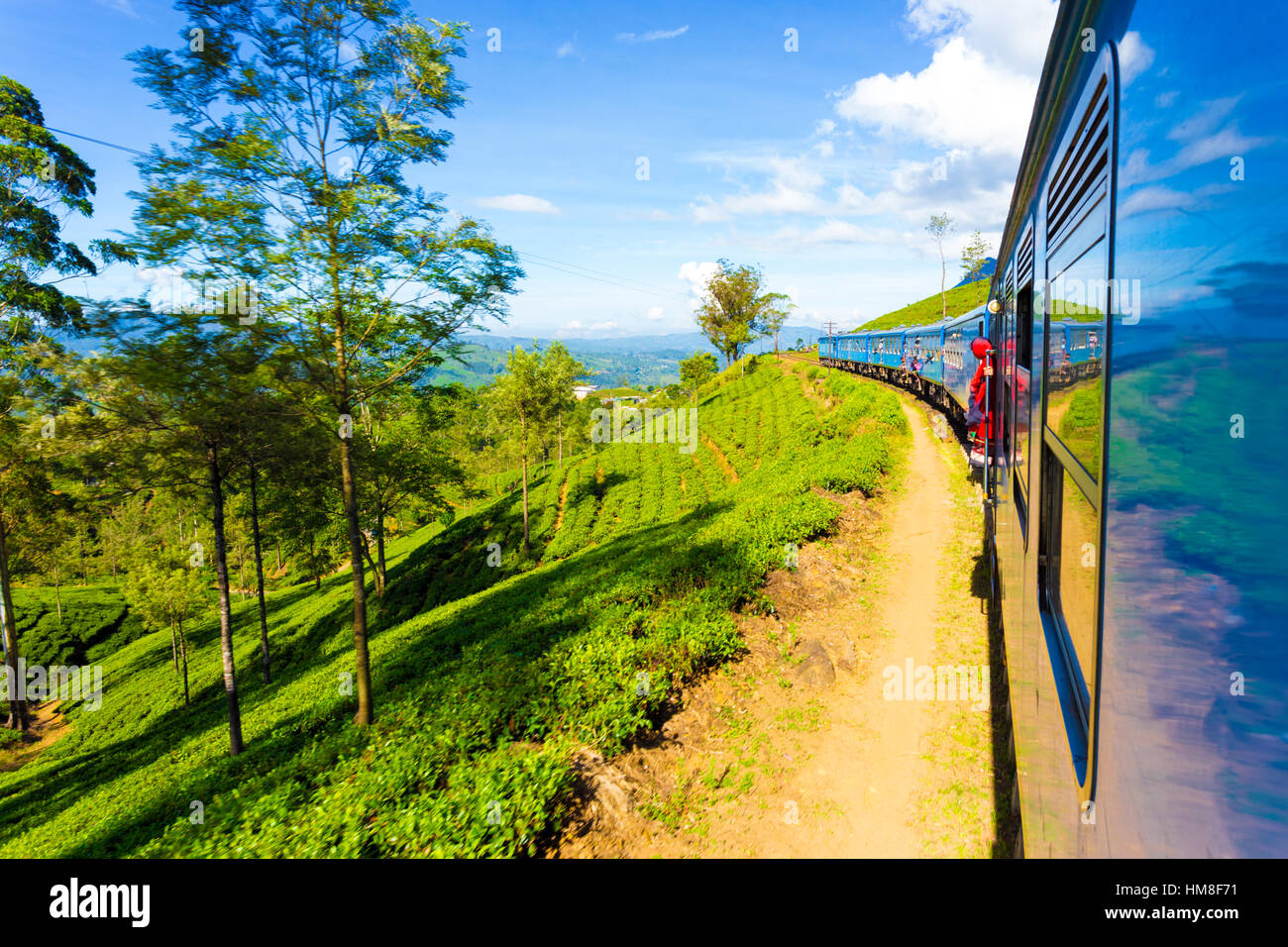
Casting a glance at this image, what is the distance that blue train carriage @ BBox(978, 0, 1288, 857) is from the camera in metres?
0.87

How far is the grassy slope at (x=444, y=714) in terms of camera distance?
17.5 ft

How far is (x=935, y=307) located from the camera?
7444cm

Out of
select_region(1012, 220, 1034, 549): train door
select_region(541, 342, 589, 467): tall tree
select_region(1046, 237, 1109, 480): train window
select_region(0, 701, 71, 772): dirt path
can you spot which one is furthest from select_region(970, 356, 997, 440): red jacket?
select_region(0, 701, 71, 772): dirt path

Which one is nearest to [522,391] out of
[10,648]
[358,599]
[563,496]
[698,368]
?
[563,496]

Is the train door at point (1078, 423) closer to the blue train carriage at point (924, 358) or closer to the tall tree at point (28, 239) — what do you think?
the tall tree at point (28, 239)

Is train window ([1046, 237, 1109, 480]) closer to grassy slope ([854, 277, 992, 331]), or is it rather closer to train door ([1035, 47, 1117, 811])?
train door ([1035, 47, 1117, 811])

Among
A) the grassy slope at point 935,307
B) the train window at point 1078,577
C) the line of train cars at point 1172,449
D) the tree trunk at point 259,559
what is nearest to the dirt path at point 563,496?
the tree trunk at point 259,559

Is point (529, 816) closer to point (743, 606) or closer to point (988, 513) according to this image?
point (743, 606)

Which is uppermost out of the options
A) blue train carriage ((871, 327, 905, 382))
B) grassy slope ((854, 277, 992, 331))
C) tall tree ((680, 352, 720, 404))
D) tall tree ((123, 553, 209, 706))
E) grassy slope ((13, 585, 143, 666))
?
grassy slope ((854, 277, 992, 331))

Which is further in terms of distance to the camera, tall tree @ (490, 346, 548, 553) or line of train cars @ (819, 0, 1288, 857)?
tall tree @ (490, 346, 548, 553)

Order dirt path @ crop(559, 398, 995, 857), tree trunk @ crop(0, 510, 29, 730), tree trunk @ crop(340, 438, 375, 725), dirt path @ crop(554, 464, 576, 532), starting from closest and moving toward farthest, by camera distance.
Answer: dirt path @ crop(559, 398, 995, 857)
tree trunk @ crop(340, 438, 375, 725)
tree trunk @ crop(0, 510, 29, 730)
dirt path @ crop(554, 464, 576, 532)

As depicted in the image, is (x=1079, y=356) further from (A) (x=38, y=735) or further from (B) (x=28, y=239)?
(A) (x=38, y=735)

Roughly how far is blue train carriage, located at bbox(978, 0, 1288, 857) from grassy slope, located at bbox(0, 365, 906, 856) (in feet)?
15.3

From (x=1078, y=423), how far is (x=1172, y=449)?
1.01m
